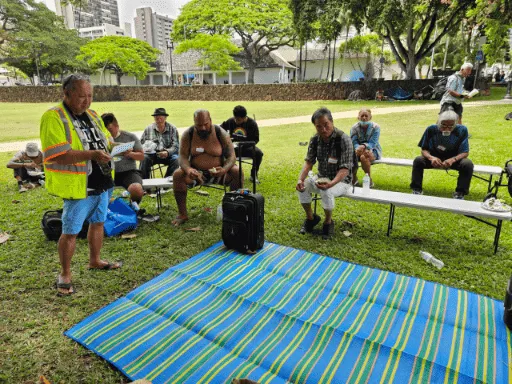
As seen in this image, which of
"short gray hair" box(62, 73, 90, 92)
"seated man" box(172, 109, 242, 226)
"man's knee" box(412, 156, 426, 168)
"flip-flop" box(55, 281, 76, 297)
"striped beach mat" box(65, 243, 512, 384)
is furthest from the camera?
"man's knee" box(412, 156, 426, 168)

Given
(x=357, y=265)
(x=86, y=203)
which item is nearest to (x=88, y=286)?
(x=86, y=203)

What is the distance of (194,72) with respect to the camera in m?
53.5

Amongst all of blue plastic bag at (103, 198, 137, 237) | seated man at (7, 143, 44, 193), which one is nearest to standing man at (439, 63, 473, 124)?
blue plastic bag at (103, 198, 137, 237)

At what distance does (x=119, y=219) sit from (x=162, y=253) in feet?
2.92

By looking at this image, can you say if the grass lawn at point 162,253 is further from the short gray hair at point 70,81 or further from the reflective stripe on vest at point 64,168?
the short gray hair at point 70,81

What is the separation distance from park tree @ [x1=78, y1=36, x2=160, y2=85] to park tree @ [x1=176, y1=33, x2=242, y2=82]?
929 centimetres

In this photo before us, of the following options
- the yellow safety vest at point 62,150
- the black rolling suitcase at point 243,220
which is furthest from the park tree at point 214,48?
the yellow safety vest at point 62,150

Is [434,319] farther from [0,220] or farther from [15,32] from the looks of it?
[15,32]

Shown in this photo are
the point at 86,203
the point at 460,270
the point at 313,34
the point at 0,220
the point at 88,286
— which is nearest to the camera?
the point at 86,203

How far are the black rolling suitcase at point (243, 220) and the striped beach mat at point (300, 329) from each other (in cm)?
45

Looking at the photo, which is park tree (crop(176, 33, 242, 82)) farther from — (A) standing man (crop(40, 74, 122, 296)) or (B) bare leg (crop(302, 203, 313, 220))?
(A) standing man (crop(40, 74, 122, 296))

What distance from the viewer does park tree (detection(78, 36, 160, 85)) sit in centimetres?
4447

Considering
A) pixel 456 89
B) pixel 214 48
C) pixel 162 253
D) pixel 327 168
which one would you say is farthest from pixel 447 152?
pixel 214 48

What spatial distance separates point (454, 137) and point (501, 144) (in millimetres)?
4706
